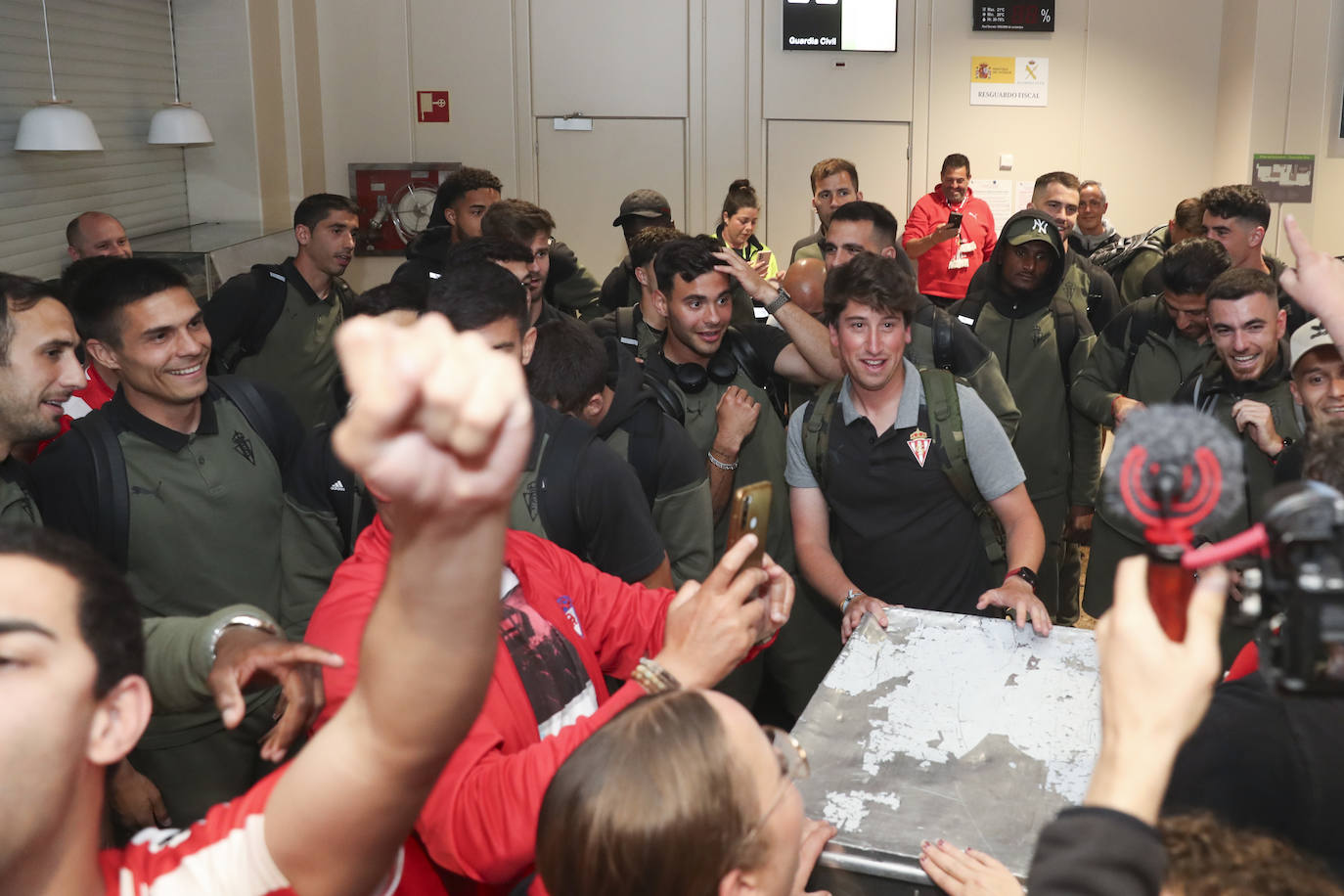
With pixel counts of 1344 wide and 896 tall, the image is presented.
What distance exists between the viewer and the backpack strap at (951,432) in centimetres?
263

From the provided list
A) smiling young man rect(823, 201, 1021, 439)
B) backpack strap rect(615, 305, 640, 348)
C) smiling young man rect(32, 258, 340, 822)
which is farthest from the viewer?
backpack strap rect(615, 305, 640, 348)

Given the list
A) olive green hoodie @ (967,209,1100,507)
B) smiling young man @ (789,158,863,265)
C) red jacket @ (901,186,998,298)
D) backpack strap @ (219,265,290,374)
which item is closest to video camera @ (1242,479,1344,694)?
olive green hoodie @ (967,209,1100,507)

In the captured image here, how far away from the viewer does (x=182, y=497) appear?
2471mm

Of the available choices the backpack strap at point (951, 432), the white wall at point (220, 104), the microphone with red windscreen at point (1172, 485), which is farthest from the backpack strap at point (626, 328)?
the white wall at point (220, 104)

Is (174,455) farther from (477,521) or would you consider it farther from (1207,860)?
(1207,860)

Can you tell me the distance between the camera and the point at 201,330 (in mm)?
2660

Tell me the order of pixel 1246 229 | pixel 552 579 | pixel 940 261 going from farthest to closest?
pixel 940 261 → pixel 1246 229 → pixel 552 579

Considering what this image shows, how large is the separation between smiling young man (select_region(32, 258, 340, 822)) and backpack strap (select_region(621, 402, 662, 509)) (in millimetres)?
684

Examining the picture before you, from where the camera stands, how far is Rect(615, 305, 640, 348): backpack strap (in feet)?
11.9

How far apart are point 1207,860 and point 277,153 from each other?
707cm

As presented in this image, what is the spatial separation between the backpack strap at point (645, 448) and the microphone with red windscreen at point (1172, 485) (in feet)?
5.88

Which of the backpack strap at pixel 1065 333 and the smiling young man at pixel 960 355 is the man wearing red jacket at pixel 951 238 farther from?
the smiling young man at pixel 960 355

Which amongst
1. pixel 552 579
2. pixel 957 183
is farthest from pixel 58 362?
pixel 957 183

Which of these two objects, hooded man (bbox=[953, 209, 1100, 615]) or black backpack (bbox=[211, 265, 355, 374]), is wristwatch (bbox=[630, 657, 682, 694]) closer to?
hooded man (bbox=[953, 209, 1100, 615])
